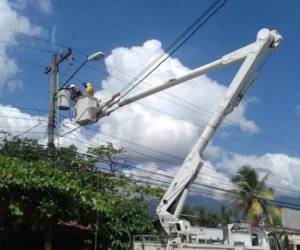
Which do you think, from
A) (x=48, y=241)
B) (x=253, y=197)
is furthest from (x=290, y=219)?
(x=48, y=241)

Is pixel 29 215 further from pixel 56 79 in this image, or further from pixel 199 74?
pixel 56 79

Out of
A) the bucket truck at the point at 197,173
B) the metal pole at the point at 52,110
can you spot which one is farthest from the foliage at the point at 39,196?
the metal pole at the point at 52,110

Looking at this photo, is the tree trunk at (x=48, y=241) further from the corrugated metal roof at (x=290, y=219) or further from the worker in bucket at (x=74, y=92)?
the corrugated metal roof at (x=290, y=219)

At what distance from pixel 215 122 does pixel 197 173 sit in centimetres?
179

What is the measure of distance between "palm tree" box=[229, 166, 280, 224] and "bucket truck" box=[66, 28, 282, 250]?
103 ft

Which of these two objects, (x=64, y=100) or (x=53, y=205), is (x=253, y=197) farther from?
(x=53, y=205)

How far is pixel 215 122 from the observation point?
17078mm

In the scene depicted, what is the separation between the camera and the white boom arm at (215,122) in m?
16.8

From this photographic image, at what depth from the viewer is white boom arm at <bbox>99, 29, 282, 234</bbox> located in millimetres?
16797

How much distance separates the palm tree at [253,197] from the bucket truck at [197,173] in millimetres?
31448

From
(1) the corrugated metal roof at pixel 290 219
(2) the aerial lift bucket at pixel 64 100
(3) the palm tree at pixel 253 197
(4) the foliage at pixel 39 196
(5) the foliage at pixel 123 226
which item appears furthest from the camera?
(1) the corrugated metal roof at pixel 290 219

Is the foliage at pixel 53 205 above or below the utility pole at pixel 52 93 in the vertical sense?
below

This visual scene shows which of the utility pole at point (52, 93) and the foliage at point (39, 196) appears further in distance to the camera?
the utility pole at point (52, 93)

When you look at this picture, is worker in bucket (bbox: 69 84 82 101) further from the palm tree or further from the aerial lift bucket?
the palm tree
